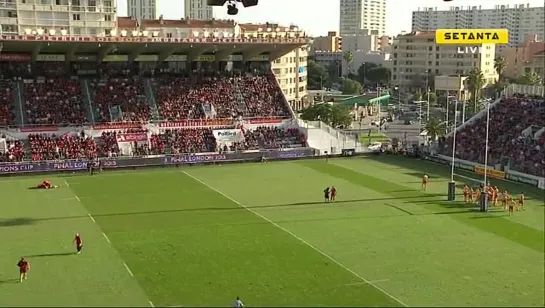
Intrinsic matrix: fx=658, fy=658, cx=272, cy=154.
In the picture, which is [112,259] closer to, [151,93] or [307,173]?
[307,173]

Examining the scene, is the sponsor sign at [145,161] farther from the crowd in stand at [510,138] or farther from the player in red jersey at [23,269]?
the player in red jersey at [23,269]

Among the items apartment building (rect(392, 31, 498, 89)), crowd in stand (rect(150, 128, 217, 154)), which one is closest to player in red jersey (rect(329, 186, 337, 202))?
crowd in stand (rect(150, 128, 217, 154))

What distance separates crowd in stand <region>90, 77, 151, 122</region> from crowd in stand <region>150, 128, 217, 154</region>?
9.24 feet

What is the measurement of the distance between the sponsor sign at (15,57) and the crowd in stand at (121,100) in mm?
5701

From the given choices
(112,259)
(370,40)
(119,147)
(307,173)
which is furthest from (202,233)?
(370,40)

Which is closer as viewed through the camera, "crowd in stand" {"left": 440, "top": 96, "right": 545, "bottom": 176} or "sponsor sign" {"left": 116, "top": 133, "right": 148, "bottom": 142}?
"crowd in stand" {"left": 440, "top": 96, "right": 545, "bottom": 176}

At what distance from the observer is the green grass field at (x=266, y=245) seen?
19594 mm

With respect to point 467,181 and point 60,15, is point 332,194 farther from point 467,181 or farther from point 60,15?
point 60,15

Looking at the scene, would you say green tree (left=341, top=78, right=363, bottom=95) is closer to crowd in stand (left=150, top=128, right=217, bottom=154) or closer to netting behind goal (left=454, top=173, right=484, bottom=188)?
crowd in stand (left=150, top=128, right=217, bottom=154)

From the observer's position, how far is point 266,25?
10238 cm

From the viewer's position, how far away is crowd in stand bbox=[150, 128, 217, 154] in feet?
172

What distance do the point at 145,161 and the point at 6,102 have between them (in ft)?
43.4

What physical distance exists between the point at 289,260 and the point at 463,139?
28330 mm

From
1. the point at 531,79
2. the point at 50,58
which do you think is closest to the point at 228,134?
the point at 50,58
